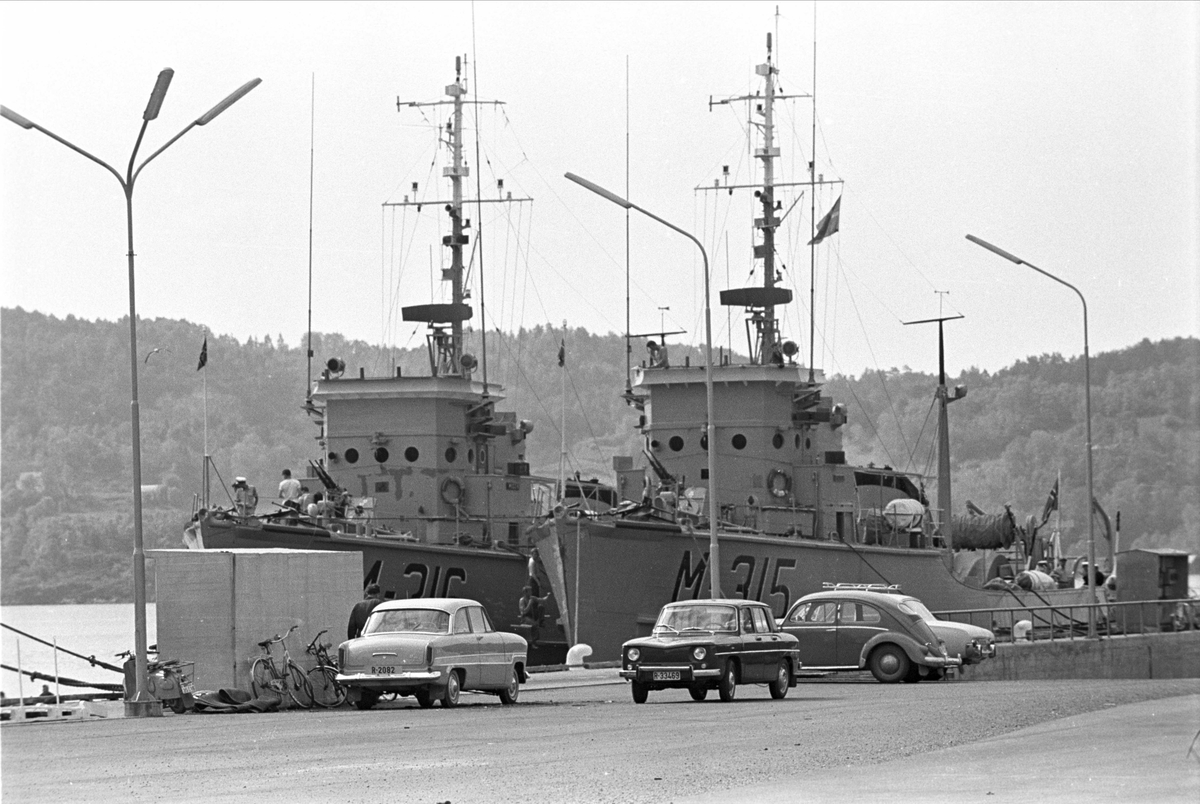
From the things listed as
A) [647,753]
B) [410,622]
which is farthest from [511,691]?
[647,753]

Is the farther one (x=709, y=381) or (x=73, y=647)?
(x=73, y=647)

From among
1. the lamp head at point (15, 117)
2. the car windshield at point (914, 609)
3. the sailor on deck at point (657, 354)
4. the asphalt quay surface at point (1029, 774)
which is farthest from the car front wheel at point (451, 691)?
the sailor on deck at point (657, 354)

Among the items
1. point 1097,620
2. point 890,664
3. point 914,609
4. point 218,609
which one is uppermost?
point 218,609

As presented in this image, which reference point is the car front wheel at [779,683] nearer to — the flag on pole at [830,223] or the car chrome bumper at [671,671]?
the car chrome bumper at [671,671]

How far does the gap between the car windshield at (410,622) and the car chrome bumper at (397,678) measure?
2.25 ft

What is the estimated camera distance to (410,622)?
25.1 metres

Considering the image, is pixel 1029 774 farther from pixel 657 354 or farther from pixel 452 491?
pixel 657 354

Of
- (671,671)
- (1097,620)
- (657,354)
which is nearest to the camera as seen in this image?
(671,671)

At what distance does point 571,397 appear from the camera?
7362 centimetres

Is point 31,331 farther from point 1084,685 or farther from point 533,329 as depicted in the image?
point 1084,685

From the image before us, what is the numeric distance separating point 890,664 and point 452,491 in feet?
76.4

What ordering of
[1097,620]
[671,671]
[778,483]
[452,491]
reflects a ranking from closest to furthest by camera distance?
[671,671] < [1097,620] < [778,483] < [452,491]

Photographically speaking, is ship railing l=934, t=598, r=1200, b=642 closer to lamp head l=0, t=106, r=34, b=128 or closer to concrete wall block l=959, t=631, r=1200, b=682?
concrete wall block l=959, t=631, r=1200, b=682

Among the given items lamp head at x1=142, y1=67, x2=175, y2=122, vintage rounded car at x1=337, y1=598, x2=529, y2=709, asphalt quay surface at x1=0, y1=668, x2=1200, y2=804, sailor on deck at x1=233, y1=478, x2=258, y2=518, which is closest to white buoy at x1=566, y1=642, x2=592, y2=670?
sailor on deck at x1=233, y1=478, x2=258, y2=518
